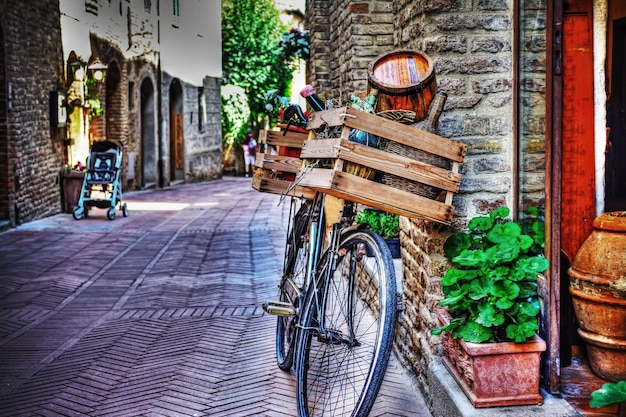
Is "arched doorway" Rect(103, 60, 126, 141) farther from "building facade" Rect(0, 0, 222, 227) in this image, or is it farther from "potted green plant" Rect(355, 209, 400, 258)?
"potted green plant" Rect(355, 209, 400, 258)

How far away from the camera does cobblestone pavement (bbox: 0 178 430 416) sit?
4082mm

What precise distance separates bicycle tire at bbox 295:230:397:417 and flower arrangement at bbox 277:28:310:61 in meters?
7.68

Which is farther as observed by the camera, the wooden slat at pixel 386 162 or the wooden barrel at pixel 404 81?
the wooden barrel at pixel 404 81

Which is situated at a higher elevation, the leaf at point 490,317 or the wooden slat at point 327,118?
the wooden slat at point 327,118

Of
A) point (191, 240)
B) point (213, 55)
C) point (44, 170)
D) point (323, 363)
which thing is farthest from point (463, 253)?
point (213, 55)

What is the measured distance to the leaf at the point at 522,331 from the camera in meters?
3.12

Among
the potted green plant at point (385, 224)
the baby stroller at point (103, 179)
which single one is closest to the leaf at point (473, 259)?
the potted green plant at point (385, 224)

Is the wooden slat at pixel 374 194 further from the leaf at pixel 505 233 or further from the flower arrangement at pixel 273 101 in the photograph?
the flower arrangement at pixel 273 101

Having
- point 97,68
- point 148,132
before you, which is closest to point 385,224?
point 97,68

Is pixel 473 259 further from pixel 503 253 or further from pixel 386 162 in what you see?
pixel 386 162

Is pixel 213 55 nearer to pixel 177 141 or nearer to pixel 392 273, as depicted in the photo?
pixel 177 141

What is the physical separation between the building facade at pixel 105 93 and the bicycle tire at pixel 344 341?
8818 millimetres

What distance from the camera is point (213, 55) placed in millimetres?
26266

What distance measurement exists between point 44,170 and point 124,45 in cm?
611
